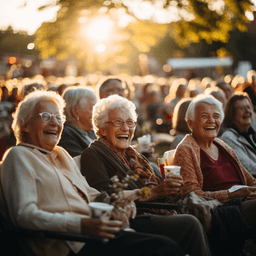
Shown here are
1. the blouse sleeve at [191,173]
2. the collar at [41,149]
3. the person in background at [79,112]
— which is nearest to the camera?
the collar at [41,149]

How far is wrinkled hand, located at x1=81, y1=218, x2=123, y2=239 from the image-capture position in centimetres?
234

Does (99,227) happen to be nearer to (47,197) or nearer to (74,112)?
(47,197)

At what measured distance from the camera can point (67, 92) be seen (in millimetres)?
4738

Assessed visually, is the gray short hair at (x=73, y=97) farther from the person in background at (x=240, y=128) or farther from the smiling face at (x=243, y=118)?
the smiling face at (x=243, y=118)

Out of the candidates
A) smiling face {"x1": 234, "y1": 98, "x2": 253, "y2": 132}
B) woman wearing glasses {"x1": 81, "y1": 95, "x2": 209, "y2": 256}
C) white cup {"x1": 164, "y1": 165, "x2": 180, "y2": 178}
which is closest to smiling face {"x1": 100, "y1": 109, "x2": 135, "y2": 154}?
woman wearing glasses {"x1": 81, "y1": 95, "x2": 209, "y2": 256}

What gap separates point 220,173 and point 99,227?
181 cm

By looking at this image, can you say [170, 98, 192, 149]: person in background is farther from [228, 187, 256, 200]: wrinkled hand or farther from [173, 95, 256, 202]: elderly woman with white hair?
[228, 187, 256, 200]: wrinkled hand

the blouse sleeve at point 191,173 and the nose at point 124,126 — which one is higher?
the nose at point 124,126

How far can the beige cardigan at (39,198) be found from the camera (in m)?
2.34

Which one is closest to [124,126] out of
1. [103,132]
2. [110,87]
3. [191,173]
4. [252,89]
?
[103,132]

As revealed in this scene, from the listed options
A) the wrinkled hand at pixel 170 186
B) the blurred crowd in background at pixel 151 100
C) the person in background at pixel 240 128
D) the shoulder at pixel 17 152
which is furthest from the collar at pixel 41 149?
the person in background at pixel 240 128

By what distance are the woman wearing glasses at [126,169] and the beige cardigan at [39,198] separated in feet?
1.78

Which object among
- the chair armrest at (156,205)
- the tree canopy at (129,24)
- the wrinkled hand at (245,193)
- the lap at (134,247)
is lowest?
the lap at (134,247)

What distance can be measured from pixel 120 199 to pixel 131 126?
1.12 metres
